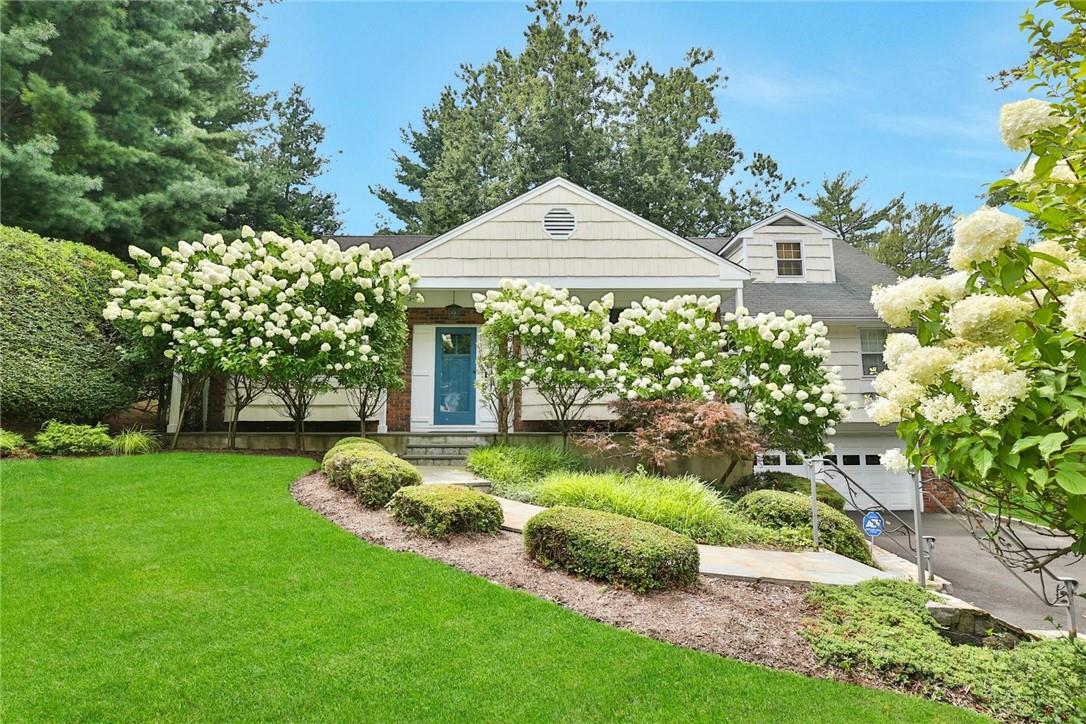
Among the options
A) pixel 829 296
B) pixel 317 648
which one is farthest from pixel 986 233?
pixel 829 296

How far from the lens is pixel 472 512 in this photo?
5109 mm

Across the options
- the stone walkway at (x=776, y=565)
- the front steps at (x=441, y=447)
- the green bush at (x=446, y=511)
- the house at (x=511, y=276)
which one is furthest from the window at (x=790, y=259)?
the green bush at (x=446, y=511)

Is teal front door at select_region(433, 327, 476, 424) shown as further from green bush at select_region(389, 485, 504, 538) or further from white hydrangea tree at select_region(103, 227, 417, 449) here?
green bush at select_region(389, 485, 504, 538)

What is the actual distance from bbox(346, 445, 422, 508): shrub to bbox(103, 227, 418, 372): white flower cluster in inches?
102

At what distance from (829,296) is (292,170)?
20.4m

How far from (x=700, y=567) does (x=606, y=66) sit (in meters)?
24.2

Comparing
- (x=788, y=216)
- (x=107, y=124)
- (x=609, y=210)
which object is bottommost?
(x=609, y=210)

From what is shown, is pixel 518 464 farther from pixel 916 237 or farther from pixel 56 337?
pixel 916 237

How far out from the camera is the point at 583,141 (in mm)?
22391

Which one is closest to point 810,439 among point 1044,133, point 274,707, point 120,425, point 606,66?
point 1044,133

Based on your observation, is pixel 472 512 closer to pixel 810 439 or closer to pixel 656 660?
pixel 656 660

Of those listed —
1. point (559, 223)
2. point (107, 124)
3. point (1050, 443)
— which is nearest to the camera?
point (1050, 443)

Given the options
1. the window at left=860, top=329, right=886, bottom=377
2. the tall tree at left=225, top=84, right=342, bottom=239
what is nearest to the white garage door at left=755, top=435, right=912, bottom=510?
the window at left=860, top=329, right=886, bottom=377

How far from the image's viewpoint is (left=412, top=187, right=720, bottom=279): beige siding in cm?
1053
